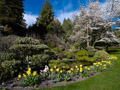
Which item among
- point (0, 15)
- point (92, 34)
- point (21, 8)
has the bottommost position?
point (92, 34)

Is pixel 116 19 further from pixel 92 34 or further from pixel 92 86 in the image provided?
pixel 92 86

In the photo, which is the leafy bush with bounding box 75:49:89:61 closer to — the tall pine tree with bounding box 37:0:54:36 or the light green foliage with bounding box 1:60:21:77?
the light green foliage with bounding box 1:60:21:77

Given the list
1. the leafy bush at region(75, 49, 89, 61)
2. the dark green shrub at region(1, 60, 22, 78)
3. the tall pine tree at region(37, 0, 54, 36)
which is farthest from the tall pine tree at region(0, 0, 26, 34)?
the leafy bush at region(75, 49, 89, 61)

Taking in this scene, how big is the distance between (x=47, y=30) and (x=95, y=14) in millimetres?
8803

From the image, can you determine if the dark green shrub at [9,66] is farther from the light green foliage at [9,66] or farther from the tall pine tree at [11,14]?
the tall pine tree at [11,14]

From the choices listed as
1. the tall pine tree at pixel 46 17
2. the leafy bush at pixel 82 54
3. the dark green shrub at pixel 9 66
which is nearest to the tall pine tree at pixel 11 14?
the tall pine tree at pixel 46 17

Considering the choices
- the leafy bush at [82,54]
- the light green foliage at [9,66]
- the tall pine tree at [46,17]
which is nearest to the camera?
the light green foliage at [9,66]

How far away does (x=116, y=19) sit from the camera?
1326 centimetres

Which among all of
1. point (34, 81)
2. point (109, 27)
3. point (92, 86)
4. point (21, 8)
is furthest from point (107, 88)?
point (21, 8)

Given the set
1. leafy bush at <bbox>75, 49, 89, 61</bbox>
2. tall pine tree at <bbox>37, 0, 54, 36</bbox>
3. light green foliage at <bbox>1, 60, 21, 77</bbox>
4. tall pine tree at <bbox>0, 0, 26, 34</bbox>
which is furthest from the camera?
tall pine tree at <bbox>37, 0, 54, 36</bbox>

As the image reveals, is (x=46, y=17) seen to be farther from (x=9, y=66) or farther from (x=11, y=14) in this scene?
(x=9, y=66)

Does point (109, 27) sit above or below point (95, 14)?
below

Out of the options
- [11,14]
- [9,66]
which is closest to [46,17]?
[11,14]

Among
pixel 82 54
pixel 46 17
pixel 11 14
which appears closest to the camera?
pixel 82 54
